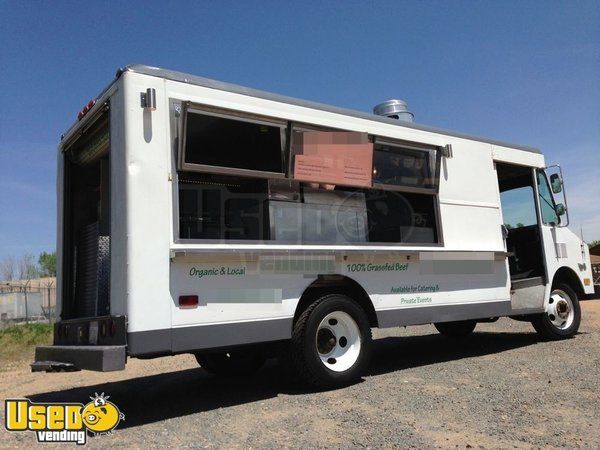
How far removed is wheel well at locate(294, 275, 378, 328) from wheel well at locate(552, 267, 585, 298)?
13.0 ft

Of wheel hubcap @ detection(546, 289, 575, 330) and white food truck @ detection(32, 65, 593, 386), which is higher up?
white food truck @ detection(32, 65, 593, 386)

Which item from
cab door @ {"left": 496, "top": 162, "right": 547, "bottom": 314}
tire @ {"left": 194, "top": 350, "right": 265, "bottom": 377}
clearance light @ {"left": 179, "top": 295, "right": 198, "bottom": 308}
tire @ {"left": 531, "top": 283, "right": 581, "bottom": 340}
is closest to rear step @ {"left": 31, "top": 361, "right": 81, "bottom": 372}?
clearance light @ {"left": 179, "top": 295, "right": 198, "bottom": 308}

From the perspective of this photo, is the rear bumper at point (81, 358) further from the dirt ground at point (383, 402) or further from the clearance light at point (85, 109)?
the clearance light at point (85, 109)

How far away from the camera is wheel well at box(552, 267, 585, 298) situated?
830 centimetres

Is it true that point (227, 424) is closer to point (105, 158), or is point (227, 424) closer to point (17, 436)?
point (17, 436)

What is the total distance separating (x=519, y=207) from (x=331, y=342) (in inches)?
185

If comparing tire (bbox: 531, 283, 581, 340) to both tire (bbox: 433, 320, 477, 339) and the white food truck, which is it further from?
tire (bbox: 433, 320, 477, 339)

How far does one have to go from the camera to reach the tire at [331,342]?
5.17 metres

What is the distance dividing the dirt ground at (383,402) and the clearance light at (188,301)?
98 cm

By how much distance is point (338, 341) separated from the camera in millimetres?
5574

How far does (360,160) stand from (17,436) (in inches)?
165

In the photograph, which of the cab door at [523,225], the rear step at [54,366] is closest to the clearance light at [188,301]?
the rear step at [54,366]

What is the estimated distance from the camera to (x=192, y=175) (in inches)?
195

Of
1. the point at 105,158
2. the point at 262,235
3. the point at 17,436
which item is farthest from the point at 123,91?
the point at 17,436
